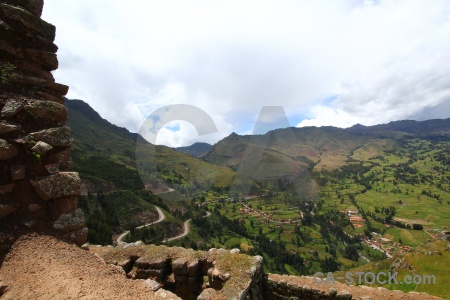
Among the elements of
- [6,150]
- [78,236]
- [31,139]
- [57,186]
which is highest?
[31,139]

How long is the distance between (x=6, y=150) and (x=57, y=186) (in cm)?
182

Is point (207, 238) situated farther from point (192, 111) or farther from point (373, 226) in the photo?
point (373, 226)

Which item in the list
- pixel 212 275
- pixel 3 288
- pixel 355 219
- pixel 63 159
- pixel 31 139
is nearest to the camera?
pixel 3 288

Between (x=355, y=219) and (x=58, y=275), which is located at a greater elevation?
(x=58, y=275)

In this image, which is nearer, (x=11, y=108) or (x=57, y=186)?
(x=11, y=108)

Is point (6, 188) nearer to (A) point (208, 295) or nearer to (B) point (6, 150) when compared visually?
(B) point (6, 150)

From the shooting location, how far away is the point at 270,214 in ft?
630

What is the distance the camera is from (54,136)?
8.69 meters

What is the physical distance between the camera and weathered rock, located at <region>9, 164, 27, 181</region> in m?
7.58

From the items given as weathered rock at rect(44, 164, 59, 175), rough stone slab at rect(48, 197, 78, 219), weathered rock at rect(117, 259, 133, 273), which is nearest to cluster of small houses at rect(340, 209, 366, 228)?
weathered rock at rect(117, 259, 133, 273)

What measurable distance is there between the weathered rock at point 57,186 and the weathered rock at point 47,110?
7.33 ft

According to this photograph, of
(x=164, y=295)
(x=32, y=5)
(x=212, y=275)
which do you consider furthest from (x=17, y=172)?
(x=212, y=275)

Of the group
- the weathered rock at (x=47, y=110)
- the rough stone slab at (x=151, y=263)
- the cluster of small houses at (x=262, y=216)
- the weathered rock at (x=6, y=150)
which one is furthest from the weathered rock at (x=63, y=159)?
the cluster of small houses at (x=262, y=216)

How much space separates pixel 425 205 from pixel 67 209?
255 m
